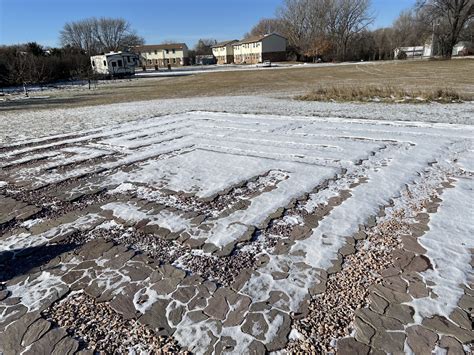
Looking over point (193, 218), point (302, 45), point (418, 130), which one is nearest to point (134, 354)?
point (193, 218)

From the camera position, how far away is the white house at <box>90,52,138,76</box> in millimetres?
45969

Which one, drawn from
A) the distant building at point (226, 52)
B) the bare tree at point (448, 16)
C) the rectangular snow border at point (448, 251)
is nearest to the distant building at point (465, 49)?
the bare tree at point (448, 16)

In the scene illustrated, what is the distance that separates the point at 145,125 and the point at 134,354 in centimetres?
924

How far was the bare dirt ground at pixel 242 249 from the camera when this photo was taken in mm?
2396

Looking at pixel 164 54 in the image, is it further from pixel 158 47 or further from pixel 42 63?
pixel 42 63

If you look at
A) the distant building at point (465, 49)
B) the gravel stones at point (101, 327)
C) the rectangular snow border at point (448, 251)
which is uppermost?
the distant building at point (465, 49)

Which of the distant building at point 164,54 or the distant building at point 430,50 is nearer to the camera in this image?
the distant building at point 430,50

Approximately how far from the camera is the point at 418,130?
8.25 metres

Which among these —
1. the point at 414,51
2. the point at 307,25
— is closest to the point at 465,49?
the point at 414,51

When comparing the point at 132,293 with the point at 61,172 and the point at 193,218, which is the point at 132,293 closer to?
the point at 193,218

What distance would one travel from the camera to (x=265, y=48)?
7112 centimetres

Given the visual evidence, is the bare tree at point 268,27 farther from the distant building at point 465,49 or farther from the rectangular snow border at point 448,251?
the rectangular snow border at point 448,251

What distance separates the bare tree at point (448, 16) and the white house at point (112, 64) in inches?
1830

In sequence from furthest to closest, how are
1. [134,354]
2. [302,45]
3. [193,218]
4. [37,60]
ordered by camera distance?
[302,45] < [37,60] < [193,218] < [134,354]
